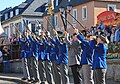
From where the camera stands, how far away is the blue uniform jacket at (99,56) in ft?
34.2

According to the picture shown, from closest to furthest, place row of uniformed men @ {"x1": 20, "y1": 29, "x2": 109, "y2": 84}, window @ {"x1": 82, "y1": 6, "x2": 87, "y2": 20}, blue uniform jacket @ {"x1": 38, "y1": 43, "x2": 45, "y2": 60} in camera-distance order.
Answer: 1. row of uniformed men @ {"x1": 20, "y1": 29, "x2": 109, "y2": 84}
2. blue uniform jacket @ {"x1": 38, "y1": 43, "x2": 45, "y2": 60}
3. window @ {"x1": 82, "y1": 6, "x2": 87, "y2": 20}

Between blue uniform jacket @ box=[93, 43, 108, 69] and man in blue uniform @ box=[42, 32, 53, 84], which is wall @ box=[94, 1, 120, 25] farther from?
blue uniform jacket @ box=[93, 43, 108, 69]

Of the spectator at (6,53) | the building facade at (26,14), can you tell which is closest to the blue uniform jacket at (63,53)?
the spectator at (6,53)

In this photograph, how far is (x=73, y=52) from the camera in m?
12.4

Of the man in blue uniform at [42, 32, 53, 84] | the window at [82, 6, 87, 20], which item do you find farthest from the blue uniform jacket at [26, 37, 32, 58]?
the window at [82, 6, 87, 20]

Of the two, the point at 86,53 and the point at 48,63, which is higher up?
the point at 86,53

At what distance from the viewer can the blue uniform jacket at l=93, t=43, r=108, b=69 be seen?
410 inches

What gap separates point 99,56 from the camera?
10547 mm

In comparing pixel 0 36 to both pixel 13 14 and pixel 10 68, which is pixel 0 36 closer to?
pixel 10 68

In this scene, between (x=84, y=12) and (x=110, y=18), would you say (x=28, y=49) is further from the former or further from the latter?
(x=84, y=12)

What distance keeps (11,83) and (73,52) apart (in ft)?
20.2

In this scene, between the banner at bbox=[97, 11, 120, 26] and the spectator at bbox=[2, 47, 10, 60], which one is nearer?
the banner at bbox=[97, 11, 120, 26]

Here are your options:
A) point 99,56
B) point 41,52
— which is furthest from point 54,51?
point 99,56

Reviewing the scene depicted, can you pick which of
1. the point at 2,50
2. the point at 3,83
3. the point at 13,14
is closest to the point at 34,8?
the point at 13,14
